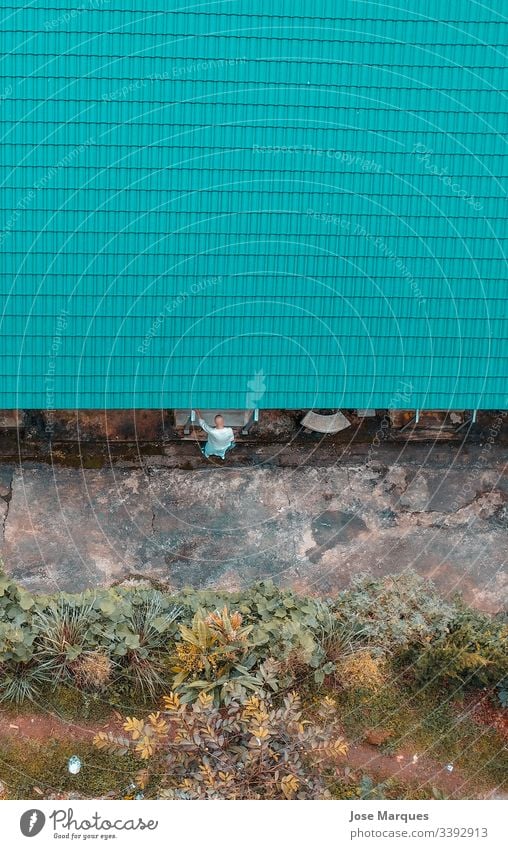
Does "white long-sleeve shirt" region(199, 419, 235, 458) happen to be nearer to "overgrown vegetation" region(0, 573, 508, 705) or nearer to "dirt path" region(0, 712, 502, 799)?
"overgrown vegetation" region(0, 573, 508, 705)

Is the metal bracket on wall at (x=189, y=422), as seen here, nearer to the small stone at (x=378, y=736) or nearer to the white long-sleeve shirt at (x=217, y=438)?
the white long-sleeve shirt at (x=217, y=438)

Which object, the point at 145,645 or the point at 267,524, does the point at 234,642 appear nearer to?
the point at 145,645

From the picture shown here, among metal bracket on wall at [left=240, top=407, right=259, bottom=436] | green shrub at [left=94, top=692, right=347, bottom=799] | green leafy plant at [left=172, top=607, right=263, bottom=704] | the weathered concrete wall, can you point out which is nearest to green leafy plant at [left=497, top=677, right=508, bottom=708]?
the weathered concrete wall

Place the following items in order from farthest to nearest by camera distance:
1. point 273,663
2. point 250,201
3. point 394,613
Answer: point 250,201 → point 394,613 → point 273,663

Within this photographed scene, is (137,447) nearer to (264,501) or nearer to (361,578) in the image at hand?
(264,501)
